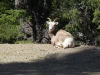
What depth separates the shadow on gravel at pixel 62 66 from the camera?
10.6 metres

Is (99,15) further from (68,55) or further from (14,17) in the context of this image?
(68,55)

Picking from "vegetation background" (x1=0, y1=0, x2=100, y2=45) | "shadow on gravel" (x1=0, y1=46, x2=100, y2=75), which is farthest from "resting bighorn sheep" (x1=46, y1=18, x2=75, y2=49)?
"vegetation background" (x1=0, y1=0, x2=100, y2=45)

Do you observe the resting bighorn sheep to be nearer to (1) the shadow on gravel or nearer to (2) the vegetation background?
(1) the shadow on gravel

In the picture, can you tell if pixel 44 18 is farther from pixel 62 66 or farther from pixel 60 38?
pixel 62 66

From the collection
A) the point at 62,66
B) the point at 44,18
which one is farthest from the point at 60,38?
the point at 44,18

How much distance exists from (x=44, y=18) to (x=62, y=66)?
982 cm

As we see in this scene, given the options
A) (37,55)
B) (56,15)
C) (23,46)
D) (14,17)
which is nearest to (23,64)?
(37,55)

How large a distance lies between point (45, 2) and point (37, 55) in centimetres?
868

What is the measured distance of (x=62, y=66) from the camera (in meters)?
12.1

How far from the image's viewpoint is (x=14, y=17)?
19.2m

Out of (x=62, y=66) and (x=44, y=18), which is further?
(x=44, y=18)

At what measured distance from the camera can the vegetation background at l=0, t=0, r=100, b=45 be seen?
19.7m

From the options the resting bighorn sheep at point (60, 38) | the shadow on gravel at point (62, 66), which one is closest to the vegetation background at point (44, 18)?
the resting bighorn sheep at point (60, 38)

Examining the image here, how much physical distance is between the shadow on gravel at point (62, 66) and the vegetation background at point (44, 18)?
603cm
